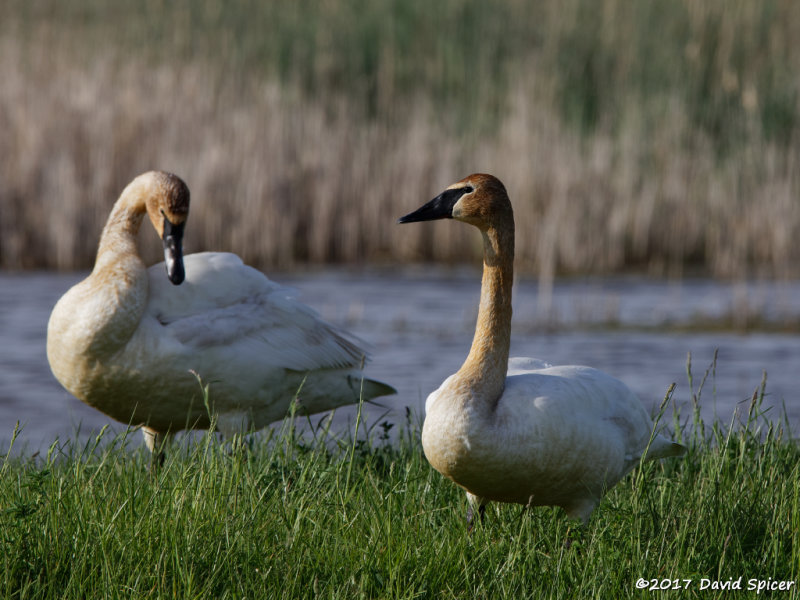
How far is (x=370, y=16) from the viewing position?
13344mm

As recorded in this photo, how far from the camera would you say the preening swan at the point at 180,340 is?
16.5ft

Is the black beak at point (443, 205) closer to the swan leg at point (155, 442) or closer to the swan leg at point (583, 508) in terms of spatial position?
the swan leg at point (583, 508)

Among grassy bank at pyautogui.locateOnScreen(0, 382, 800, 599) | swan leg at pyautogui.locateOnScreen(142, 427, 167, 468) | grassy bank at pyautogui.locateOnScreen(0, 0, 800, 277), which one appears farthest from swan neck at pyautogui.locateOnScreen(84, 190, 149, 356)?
grassy bank at pyautogui.locateOnScreen(0, 0, 800, 277)

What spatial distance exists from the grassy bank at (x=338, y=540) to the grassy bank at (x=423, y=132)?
6496 millimetres

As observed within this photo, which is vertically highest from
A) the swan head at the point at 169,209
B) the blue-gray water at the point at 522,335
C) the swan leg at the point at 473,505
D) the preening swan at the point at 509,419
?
the swan head at the point at 169,209

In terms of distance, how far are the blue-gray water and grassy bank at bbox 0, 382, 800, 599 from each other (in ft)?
7.92

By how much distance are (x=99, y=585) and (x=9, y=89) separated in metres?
8.83

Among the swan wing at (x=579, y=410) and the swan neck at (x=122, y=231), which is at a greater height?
the swan neck at (x=122, y=231)

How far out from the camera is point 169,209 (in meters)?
5.34

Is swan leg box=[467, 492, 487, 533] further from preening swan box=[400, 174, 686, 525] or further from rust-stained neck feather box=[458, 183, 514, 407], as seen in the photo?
rust-stained neck feather box=[458, 183, 514, 407]

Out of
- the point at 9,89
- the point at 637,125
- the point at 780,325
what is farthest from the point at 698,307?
the point at 9,89

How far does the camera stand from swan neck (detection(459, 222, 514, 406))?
3.96 m

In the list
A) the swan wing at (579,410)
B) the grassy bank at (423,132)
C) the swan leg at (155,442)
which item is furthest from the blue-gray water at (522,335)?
the swan wing at (579,410)

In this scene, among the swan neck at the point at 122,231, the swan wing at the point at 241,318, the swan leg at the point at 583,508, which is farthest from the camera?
the swan neck at the point at 122,231
